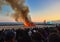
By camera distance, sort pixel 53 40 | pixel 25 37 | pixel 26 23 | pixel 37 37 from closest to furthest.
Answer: pixel 53 40
pixel 37 37
pixel 25 37
pixel 26 23

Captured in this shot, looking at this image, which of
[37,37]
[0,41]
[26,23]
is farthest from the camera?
[26,23]

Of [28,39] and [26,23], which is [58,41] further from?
[26,23]

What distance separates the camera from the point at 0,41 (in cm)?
832

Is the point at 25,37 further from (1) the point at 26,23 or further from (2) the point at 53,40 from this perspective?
(1) the point at 26,23

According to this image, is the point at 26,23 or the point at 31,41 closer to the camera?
the point at 31,41

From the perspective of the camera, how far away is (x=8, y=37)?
6.23 metres

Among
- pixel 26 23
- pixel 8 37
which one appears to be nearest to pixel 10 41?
pixel 8 37

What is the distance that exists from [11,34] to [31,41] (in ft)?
2.23

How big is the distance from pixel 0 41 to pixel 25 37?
2265mm

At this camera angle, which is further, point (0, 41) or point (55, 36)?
point (0, 41)

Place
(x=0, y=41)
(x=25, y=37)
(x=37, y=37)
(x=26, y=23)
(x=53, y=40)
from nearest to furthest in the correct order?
(x=53, y=40), (x=37, y=37), (x=25, y=37), (x=0, y=41), (x=26, y=23)

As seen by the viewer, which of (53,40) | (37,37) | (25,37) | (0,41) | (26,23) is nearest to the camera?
(53,40)

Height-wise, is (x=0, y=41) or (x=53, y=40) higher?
(x=53, y=40)

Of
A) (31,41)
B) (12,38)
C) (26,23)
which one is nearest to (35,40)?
(31,41)
